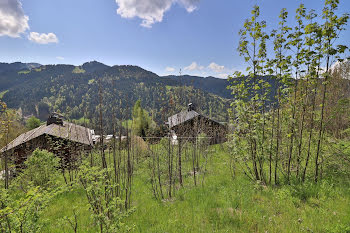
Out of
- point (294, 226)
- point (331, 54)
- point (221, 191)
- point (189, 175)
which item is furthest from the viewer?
point (189, 175)

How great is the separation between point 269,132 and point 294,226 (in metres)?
2.94

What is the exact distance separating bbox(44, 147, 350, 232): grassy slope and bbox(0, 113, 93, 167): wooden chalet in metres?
2.58

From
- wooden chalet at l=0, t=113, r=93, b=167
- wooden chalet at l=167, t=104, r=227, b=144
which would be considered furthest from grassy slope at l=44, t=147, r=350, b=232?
wooden chalet at l=0, t=113, r=93, b=167

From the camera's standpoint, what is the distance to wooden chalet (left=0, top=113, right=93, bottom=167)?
7.08 meters

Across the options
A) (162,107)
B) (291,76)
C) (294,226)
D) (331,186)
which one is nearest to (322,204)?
(331,186)

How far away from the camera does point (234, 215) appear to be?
13.3 ft

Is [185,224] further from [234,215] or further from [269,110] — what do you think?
[269,110]

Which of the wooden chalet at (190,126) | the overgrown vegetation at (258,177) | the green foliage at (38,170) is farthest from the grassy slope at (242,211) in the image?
the wooden chalet at (190,126)

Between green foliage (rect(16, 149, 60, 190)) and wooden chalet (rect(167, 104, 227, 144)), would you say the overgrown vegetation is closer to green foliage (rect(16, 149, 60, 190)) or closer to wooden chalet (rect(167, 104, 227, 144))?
wooden chalet (rect(167, 104, 227, 144))

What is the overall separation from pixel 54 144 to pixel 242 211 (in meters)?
8.15

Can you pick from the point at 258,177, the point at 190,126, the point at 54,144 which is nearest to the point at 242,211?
the point at 258,177

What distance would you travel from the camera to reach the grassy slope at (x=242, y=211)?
359 cm

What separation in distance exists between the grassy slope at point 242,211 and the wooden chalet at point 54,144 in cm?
258

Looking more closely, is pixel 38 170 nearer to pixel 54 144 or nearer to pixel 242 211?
pixel 54 144
